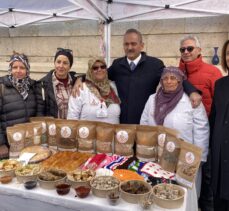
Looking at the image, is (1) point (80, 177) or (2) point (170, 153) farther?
(2) point (170, 153)

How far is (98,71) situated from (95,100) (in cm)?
29

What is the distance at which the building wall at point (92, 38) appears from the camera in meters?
4.58

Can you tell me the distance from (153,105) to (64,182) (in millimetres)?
1063

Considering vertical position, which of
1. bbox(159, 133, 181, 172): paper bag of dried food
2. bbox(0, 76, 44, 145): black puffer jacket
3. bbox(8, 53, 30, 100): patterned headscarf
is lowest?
bbox(159, 133, 181, 172): paper bag of dried food

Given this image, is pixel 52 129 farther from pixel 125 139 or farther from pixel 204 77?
pixel 204 77

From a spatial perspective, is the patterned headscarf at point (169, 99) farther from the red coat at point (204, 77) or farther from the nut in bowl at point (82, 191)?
the nut in bowl at point (82, 191)

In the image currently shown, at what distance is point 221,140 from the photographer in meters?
1.94

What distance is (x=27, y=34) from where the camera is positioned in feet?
19.4

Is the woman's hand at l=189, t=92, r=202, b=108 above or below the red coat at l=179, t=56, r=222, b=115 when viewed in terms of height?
below

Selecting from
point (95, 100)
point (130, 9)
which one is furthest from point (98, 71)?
point (130, 9)

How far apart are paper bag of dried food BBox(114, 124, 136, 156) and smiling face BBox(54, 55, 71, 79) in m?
1.03

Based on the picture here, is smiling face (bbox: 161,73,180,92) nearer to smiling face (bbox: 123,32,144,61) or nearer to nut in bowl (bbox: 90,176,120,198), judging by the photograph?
smiling face (bbox: 123,32,144,61)

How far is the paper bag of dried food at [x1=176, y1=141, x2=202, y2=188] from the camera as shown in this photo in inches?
62.4

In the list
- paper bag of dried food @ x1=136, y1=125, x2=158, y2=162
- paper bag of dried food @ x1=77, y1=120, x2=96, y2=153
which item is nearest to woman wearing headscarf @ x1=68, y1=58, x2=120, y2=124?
paper bag of dried food @ x1=77, y1=120, x2=96, y2=153
